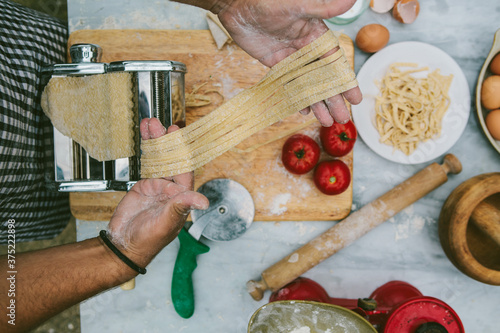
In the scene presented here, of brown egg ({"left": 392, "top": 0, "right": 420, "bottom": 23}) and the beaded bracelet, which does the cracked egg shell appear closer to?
brown egg ({"left": 392, "top": 0, "right": 420, "bottom": 23})

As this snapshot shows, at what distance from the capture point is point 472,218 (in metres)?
1.34

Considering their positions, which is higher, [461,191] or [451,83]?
[451,83]

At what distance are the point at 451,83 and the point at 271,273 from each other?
44.1 inches

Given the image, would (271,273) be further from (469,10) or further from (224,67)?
(469,10)

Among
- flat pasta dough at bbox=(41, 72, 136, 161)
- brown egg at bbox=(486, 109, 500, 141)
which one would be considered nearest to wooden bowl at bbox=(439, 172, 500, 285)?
brown egg at bbox=(486, 109, 500, 141)

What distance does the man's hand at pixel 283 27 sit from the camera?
99 cm

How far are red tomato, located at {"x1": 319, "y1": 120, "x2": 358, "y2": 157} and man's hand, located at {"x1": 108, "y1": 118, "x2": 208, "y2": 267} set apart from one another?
56cm

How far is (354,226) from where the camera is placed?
56.2 inches

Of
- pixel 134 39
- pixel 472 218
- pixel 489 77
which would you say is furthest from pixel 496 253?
pixel 134 39

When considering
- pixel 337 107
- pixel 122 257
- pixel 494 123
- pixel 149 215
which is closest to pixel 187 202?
pixel 149 215

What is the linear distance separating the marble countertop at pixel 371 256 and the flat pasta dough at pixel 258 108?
0.54m

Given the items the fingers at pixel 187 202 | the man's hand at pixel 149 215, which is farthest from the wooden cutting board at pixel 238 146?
the fingers at pixel 187 202

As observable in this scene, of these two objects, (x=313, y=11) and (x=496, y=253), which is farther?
(x=496, y=253)

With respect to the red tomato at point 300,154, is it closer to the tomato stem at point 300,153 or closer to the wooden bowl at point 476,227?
the tomato stem at point 300,153
